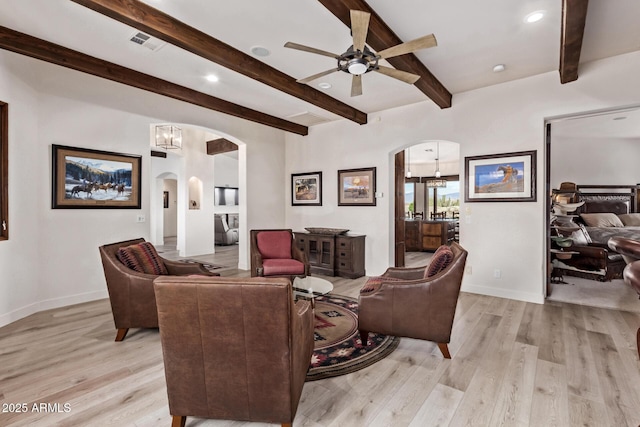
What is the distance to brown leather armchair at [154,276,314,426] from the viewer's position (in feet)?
4.79

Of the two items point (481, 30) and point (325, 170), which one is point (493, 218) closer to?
point (481, 30)

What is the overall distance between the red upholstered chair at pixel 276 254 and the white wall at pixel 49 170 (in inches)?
67.9

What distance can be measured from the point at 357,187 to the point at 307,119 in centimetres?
169

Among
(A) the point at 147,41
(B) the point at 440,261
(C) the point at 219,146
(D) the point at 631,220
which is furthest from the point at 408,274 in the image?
(C) the point at 219,146

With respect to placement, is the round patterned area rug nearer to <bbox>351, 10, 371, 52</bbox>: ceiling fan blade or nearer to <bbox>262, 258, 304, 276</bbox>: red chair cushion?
<bbox>262, 258, 304, 276</bbox>: red chair cushion

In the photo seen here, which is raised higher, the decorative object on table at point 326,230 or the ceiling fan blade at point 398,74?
the ceiling fan blade at point 398,74

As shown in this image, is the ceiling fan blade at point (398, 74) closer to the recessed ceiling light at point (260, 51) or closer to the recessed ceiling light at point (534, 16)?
the recessed ceiling light at point (534, 16)

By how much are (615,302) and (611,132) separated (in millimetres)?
4830

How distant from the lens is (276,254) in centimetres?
471

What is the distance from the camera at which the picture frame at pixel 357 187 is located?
561cm

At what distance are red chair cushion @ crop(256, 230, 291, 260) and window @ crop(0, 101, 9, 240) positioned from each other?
2.84 m

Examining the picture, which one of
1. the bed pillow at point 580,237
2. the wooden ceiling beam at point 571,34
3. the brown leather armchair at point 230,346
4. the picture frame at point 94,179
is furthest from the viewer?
the bed pillow at point 580,237

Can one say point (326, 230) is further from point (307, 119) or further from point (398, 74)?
point (398, 74)

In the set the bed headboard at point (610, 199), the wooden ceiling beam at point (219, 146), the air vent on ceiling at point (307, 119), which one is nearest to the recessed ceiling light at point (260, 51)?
the air vent on ceiling at point (307, 119)
